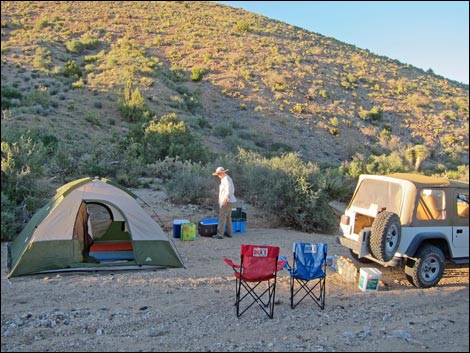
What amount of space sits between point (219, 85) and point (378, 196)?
86.4 feet

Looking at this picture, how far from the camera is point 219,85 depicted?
32.3 m

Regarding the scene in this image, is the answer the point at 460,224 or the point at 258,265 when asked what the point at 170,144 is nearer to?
the point at 460,224

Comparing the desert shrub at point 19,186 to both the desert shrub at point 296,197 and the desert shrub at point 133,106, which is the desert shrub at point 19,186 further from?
the desert shrub at point 133,106

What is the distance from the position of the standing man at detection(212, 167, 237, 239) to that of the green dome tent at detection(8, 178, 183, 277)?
2192mm

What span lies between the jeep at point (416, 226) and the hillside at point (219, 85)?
450 inches

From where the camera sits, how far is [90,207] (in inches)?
414

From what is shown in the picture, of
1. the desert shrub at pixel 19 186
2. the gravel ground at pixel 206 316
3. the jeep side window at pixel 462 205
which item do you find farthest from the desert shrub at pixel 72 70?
the jeep side window at pixel 462 205

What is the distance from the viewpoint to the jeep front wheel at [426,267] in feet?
21.6

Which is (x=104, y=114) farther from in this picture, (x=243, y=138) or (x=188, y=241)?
(x=188, y=241)

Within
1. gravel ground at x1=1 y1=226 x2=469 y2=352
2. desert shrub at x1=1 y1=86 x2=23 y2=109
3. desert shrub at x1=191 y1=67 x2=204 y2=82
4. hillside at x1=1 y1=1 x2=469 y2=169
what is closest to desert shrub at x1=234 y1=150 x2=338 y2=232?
gravel ground at x1=1 y1=226 x2=469 y2=352

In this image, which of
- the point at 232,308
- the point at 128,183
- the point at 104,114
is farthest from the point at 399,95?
the point at 232,308

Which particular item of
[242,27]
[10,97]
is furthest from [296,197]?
[242,27]

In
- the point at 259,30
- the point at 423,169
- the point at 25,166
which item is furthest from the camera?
the point at 259,30

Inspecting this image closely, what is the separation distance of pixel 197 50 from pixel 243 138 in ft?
48.1
